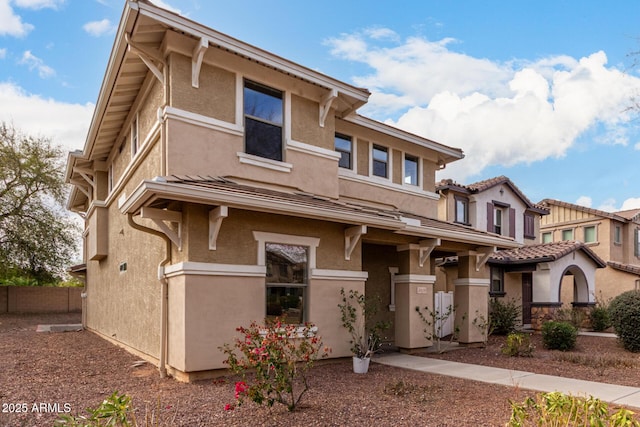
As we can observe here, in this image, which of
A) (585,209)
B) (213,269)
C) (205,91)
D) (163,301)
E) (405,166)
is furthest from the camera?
(585,209)

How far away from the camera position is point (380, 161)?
45.1ft

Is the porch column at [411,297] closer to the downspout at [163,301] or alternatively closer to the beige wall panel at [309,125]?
the beige wall panel at [309,125]

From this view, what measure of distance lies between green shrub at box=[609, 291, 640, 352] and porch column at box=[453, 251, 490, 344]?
3783 millimetres

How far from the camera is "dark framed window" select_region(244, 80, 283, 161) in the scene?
32.5 ft

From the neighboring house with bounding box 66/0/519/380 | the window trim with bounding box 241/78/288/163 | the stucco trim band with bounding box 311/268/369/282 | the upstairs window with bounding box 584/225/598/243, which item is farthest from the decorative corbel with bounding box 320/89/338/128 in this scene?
the upstairs window with bounding box 584/225/598/243

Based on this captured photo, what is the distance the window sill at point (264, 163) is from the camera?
9641 millimetres

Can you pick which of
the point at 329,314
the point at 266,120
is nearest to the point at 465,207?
the point at 329,314

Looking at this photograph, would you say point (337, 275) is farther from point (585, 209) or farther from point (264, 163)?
point (585, 209)

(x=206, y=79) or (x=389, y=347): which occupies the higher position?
(x=206, y=79)

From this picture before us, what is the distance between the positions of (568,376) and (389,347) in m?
4.71

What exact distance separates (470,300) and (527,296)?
8581 millimetres

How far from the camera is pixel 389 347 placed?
42.0 ft

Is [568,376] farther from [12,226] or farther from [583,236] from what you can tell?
[12,226]

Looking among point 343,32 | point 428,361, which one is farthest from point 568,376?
point 343,32
